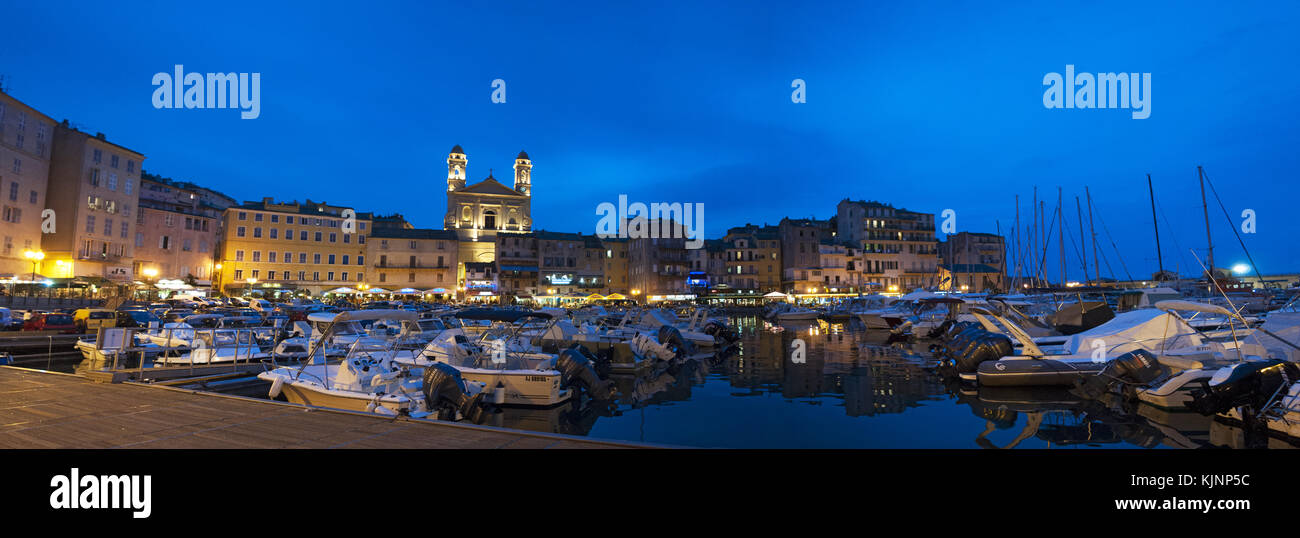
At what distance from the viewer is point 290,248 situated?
75250 millimetres

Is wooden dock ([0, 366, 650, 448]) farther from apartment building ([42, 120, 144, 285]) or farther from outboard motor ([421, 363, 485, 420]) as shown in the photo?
apartment building ([42, 120, 144, 285])

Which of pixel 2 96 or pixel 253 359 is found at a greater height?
pixel 2 96

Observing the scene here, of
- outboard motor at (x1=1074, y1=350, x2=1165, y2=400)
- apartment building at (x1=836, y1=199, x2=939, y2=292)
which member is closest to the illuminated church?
apartment building at (x1=836, y1=199, x2=939, y2=292)

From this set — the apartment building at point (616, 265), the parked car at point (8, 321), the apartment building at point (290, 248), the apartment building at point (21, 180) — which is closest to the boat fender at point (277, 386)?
the parked car at point (8, 321)

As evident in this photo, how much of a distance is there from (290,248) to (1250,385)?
87000 mm

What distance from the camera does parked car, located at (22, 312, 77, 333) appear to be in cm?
2883

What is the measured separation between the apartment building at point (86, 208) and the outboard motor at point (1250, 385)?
7121cm

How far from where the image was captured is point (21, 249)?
49250 mm

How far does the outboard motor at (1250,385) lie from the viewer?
39.9 feet

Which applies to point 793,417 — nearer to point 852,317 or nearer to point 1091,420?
point 1091,420

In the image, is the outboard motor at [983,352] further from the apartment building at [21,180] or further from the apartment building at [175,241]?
the apartment building at [175,241]

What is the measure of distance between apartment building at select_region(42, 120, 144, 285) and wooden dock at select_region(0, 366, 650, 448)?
58.1 m
